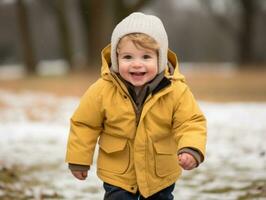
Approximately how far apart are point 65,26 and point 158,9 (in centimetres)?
2326

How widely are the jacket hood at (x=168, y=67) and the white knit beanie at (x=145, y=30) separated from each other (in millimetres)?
81

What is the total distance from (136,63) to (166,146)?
52 cm

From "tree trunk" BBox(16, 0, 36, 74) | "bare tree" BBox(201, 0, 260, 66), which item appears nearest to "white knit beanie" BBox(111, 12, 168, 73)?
"tree trunk" BBox(16, 0, 36, 74)

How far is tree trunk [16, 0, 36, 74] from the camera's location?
80.3ft

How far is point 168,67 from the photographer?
3477mm

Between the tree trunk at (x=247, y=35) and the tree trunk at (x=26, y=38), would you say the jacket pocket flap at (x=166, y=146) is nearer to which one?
the tree trunk at (x=26, y=38)


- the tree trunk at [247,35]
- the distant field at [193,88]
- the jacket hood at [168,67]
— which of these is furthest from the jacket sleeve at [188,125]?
→ the tree trunk at [247,35]

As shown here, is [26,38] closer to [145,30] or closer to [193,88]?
[193,88]

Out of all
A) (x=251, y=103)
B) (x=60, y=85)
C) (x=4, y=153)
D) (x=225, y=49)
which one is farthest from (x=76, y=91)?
(x=225, y=49)

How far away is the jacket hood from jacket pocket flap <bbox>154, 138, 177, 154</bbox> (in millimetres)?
368

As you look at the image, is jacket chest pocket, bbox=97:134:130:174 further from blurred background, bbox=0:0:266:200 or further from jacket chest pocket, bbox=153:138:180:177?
blurred background, bbox=0:0:266:200

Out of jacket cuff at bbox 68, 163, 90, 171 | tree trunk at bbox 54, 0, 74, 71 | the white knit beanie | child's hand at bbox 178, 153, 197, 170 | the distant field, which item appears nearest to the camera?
child's hand at bbox 178, 153, 197, 170

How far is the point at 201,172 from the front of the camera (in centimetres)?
599

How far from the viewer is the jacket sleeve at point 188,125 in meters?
3.12
